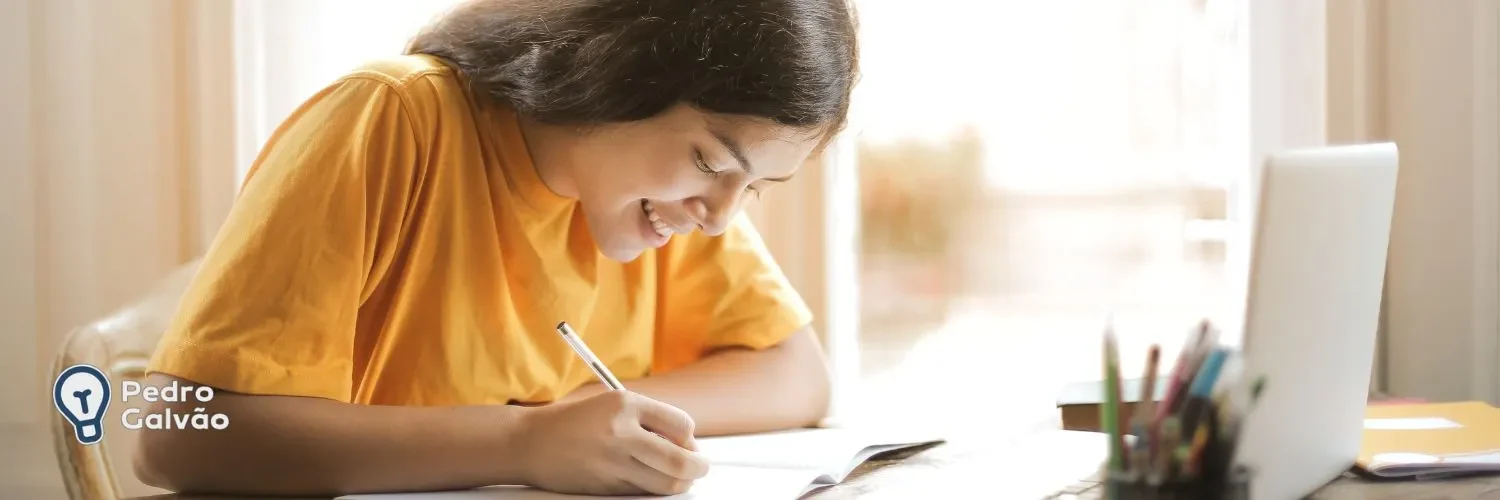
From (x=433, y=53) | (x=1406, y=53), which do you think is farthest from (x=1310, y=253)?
(x=1406, y=53)

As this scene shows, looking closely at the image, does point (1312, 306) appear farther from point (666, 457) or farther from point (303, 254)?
point (303, 254)

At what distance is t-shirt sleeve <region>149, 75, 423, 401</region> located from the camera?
2.64 ft

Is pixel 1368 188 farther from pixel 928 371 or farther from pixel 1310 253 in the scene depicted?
pixel 928 371

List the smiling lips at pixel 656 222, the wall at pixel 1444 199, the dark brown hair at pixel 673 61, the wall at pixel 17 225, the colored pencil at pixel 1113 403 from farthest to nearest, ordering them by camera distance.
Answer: the wall at pixel 17 225 < the wall at pixel 1444 199 < the smiling lips at pixel 656 222 < the dark brown hair at pixel 673 61 < the colored pencil at pixel 1113 403

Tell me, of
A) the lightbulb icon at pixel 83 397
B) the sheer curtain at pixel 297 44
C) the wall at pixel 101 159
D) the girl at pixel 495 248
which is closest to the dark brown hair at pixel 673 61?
the girl at pixel 495 248

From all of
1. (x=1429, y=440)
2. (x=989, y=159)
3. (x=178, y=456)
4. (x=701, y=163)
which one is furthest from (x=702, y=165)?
(x=989, y=159)

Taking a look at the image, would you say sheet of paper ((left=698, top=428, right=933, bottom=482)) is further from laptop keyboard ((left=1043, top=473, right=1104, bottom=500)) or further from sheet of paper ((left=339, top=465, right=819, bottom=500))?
laptop keyboard ((left=1043, top=473, right=1104, bottom=500))

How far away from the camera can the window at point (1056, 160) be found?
1706 millimetres

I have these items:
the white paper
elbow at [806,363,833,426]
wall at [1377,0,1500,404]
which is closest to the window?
wall at [1377,0,1500,404]

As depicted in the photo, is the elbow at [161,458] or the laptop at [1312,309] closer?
the laptop at [1312,309]

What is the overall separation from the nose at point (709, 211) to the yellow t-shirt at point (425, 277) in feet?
0.47

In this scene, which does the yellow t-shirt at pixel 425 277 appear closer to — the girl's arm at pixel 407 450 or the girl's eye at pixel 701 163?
the girl's arm at pixel 407 450

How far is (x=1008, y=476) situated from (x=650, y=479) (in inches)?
10.6

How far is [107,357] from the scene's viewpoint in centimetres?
114
